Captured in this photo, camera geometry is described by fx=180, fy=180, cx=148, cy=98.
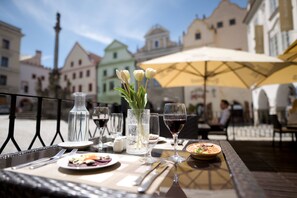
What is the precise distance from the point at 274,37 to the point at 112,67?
1731 cm

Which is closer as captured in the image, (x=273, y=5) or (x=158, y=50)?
(x=273, y=5)

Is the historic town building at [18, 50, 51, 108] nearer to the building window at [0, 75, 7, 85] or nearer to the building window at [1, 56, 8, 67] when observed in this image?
the building window at [0, 75, 7, 85]

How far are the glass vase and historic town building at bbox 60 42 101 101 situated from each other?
23708 millimetres

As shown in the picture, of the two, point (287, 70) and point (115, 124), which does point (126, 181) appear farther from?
point (287, 70)

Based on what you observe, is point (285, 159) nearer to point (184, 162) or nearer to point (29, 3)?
point (184, 162)

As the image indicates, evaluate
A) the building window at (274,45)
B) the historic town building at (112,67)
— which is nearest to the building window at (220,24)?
the building window at (274,45)

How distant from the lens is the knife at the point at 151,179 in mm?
578

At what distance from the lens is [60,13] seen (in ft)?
59.8

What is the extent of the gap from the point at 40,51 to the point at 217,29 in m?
30.0

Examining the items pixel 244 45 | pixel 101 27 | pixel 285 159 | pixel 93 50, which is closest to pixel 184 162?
pixel 285 159

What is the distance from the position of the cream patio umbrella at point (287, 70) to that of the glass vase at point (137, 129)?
3645 millimetres

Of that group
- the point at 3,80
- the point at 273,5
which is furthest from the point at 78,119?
the point at 3,80

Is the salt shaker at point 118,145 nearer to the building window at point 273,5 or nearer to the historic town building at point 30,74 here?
the building window at point 273,5

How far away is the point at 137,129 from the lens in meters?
1.08
